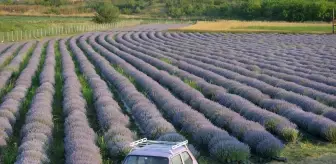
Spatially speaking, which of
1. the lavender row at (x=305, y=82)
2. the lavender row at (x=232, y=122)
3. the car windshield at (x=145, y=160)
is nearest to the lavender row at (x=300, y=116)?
the lavender row at (x=232, y=122)

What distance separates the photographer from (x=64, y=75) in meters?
22.0

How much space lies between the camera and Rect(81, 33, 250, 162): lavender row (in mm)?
10625

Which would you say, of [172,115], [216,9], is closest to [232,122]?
[172,115]

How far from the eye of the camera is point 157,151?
8.39m

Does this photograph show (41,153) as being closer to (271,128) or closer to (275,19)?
(271,128)

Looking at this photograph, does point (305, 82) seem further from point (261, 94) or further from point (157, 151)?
point (157, 151)

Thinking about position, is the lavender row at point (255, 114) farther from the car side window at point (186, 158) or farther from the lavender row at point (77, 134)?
the car side window at point (186, 158)

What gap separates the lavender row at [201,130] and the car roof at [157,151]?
2103 millimetres

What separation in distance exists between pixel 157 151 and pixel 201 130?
3.79m

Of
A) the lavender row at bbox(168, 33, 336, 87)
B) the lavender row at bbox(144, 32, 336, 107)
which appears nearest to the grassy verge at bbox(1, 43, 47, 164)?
the lavender row at bbox(144, 32, 336, 107)

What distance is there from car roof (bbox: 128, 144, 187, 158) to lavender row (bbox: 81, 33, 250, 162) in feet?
6.90

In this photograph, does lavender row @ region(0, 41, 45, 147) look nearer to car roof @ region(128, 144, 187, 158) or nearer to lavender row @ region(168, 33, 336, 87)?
car roof @ region(128, 144, 187, 158)

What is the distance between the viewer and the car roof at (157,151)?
8266mm

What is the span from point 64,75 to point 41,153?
11854 millimetres
